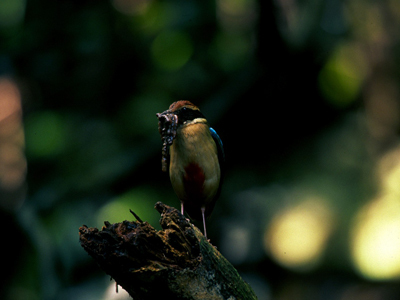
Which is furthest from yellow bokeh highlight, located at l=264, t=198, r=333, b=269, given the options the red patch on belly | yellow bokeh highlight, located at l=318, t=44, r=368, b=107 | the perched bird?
the red patch on belly

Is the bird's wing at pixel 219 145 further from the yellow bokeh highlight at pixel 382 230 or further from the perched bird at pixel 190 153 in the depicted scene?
the yellow bokeh highlight at pixel 382 230

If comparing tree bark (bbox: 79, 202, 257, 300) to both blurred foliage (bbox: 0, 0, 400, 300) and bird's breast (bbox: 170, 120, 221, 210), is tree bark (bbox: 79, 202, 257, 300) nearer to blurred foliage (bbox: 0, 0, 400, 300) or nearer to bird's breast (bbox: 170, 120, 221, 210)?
bird's breast (bbox: 170, 120, 221, 210)

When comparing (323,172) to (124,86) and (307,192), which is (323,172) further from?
(124,86)

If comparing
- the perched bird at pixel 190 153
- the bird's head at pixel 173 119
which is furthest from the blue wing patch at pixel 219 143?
the bird's head at pixel 173 119

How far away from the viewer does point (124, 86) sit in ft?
36.0

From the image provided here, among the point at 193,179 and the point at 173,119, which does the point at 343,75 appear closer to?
the point at 193,179

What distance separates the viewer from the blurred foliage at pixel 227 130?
30.6ft

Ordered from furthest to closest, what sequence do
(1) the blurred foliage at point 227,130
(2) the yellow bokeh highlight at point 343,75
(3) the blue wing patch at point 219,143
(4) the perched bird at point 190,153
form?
(2) the yellow bokeh highlight at point 343,75 < (1) the blurred foliage at point 227,130 < (3) the blue wing patch at point 219,143 < (4) the perched bird at point 190,153

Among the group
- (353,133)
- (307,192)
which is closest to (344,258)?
(307,192)

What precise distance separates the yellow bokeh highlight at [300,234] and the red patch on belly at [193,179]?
201 inches

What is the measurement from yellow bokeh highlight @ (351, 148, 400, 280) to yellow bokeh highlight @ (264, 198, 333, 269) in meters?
0.65

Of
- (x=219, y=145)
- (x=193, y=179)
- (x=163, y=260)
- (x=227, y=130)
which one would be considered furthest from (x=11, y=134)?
(x=163, y=260)

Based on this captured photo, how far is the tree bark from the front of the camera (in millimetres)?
2500

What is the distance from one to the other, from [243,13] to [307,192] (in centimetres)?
473
